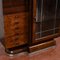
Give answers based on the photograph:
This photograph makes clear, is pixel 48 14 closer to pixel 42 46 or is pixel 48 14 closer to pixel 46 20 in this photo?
pixel 46 20


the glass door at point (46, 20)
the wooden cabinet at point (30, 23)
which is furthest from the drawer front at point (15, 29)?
the glass door at point (46, 20)

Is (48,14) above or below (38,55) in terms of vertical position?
above

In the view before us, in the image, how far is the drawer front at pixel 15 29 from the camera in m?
1.53

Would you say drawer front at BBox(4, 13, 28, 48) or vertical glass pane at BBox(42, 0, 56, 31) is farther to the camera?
vertical glass pane at BBox(42, 0, 56, 31)

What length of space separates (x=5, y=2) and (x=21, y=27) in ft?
1.10

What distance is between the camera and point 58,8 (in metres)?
1.77

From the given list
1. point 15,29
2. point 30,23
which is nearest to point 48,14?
point 30,23

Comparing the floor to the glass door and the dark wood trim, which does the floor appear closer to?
the dark wood trim

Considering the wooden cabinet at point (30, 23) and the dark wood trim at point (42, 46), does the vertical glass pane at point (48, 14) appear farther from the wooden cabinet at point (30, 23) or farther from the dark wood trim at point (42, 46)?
the dark wood trim at point (42, 46)

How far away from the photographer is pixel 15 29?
5.18ft

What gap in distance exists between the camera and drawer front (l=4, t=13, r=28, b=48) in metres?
1.53

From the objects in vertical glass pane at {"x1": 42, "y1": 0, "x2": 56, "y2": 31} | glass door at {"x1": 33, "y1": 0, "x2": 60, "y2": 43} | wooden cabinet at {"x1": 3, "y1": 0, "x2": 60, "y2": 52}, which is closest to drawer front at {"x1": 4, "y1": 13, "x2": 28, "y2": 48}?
wooden cabinet at {"x1": 3, "y1": 0, "x2": 60, "y2": 52}

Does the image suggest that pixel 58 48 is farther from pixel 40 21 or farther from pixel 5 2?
pixel 5 2

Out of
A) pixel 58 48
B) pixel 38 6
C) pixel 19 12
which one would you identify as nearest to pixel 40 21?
pixel 38 6
